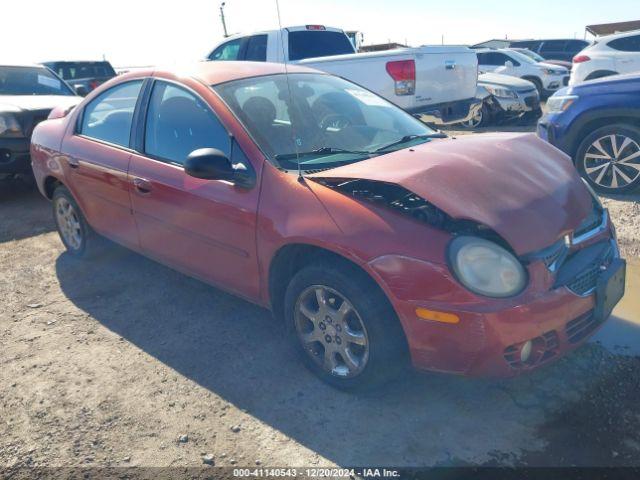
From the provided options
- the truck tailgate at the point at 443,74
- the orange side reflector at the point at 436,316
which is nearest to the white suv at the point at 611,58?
the truck tailgate at the point at 443,74

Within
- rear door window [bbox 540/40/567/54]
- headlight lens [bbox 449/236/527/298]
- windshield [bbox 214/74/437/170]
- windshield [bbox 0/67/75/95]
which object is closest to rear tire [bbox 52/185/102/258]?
windshield [bbox 214/74/437/170]

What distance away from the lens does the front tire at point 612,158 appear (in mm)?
5406

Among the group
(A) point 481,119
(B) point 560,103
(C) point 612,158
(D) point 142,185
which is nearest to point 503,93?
(A) point 481,119

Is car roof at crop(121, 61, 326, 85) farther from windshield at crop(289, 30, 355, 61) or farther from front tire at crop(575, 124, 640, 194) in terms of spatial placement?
windshield at crop(289, 30, 355, 61)

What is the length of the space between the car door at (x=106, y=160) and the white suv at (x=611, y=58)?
885 centimetres

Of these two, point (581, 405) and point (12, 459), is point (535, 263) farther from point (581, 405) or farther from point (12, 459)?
point (12, 459)

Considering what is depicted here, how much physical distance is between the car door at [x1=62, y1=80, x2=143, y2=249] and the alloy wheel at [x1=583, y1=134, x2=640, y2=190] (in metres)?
4.52

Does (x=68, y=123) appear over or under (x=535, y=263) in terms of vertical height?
over

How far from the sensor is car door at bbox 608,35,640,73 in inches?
395

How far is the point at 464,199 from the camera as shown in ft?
8.36

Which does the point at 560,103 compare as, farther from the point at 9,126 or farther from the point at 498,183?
the point at 9,126

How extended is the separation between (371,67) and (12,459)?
7065 millimetres

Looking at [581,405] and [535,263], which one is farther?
[581,405]

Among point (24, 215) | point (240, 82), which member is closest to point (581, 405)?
point (240, 82)
